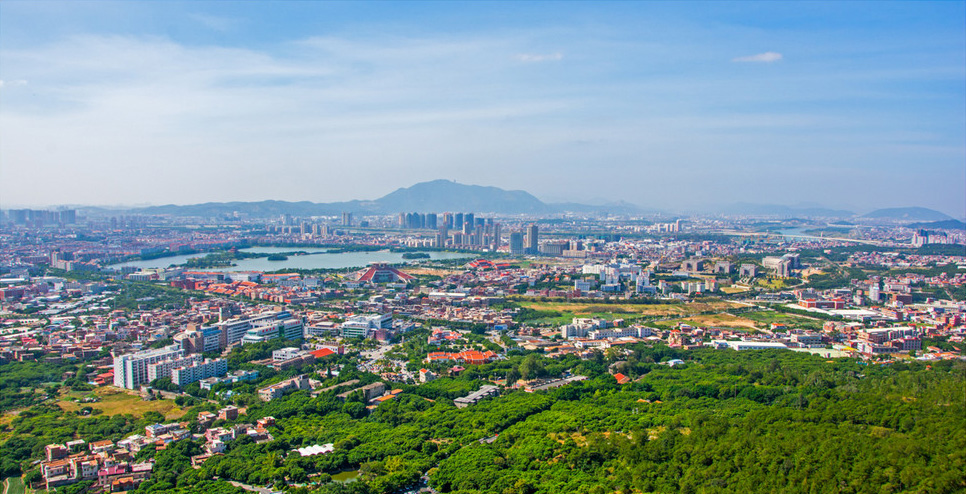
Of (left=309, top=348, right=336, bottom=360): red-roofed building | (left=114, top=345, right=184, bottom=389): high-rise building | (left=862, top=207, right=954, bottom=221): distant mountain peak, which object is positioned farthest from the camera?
(left=862, top=207, right=954, bottom=221): distant mountain peak

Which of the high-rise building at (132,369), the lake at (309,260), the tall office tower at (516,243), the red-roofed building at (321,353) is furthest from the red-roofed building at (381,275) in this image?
the high-rise building at (132,369)

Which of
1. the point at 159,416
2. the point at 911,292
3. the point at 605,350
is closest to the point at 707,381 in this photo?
the point at 605,350

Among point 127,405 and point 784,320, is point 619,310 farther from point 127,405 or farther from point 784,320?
point 127,405

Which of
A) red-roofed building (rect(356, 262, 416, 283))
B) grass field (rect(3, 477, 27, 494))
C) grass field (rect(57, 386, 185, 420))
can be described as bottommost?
grass field (rect(3, 477, 27, 494))

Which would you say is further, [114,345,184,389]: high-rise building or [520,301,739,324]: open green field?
[520,301,739,324]: open green field

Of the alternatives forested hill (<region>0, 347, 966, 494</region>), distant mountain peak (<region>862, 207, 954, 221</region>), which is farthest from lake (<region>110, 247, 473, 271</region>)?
distant mountain peak (<region>862, 207, 954, 221</region>)

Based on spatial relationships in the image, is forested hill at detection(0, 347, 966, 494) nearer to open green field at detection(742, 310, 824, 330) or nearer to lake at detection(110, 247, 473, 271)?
open green field at detection(742, 310, 824, 330)

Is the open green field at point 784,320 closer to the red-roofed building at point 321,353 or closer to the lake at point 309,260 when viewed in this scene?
the red-roofed building at point 321,353
